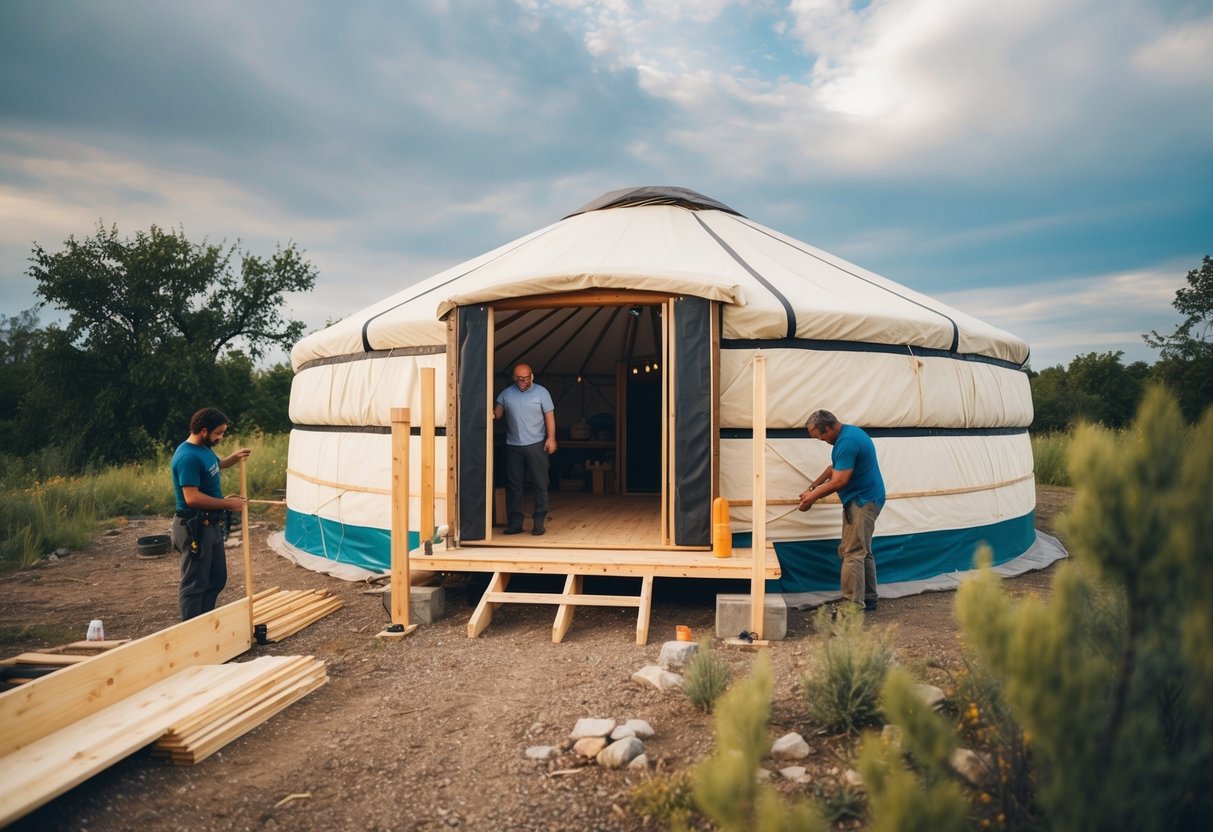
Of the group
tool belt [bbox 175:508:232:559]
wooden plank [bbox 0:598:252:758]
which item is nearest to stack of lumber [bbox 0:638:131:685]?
wooden plank [bbox 0:598:252:758]

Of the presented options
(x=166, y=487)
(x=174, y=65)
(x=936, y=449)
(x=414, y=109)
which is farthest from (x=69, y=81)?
(x=936, y=449)

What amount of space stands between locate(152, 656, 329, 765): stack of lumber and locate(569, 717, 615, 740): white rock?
3.67ft

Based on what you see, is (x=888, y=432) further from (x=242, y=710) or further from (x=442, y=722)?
(x=242, y=710)

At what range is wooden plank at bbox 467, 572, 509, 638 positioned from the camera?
3467mm

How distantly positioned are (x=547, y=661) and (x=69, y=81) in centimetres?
803

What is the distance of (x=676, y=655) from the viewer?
296cm

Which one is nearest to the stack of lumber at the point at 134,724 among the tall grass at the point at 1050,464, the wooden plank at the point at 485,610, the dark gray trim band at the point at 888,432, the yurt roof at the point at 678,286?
the wooden plank at the point at 485,610

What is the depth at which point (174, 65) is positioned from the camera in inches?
301

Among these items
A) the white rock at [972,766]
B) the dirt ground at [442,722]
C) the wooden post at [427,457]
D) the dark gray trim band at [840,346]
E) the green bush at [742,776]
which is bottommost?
the dirt ground at [442,722]

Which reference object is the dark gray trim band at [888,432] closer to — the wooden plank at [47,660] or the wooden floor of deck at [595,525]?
the wooden floor of deck at [595,525]

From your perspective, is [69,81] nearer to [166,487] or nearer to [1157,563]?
[166,487]

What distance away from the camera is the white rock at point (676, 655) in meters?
2.93

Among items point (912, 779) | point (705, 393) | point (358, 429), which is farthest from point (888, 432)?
point (358, 429)

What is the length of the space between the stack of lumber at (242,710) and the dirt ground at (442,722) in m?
0.04
